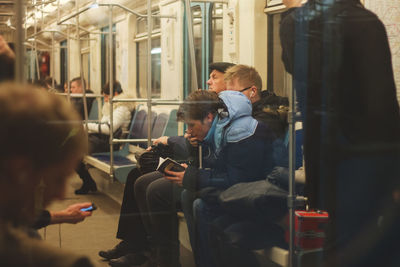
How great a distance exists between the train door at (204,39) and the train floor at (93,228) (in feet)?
3.19

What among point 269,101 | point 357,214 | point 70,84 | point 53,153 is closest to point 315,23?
point 269,101

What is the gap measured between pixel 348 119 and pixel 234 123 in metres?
0.55

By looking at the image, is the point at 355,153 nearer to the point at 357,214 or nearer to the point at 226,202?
the point at 357,214

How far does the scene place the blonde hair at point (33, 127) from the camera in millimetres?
1388

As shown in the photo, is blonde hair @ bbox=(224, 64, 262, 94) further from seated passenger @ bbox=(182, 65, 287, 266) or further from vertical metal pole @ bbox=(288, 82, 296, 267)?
vertical metal pole @ bbox=(288, 82, 296, 267)

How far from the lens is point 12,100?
1384 mm

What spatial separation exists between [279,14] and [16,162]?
1.75 metres

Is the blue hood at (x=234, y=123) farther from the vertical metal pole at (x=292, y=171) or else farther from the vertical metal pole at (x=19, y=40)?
the vertical metal pole at (x=19, y=40)

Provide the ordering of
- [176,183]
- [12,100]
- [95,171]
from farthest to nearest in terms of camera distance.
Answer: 1. [176,183]
2. [95,171]
3. [12,100]

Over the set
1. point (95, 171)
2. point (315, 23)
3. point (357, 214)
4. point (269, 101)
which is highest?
point (315, 23)

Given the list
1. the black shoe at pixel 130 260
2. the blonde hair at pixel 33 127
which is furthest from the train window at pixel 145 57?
the blonde hair at pixel 33 127

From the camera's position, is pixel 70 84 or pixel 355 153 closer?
pixel 70 84

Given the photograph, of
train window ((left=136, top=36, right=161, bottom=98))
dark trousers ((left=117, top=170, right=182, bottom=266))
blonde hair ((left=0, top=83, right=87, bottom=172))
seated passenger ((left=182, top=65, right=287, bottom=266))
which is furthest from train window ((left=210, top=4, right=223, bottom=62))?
blonde hair ((left=0, top=83, right=87, bottom=172))

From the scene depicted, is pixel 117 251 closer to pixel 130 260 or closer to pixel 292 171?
pixel 130 260
